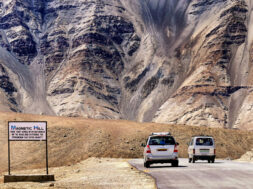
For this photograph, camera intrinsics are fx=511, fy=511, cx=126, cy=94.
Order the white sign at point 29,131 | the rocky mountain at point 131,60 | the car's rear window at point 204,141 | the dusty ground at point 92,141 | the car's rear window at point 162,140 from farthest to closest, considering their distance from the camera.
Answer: the rocky mountain at point 131,60
the dusty ground at point 92,141
the car's rear window at point 204,141
the car's rear window at point 162,140
the white sign at point 29,131

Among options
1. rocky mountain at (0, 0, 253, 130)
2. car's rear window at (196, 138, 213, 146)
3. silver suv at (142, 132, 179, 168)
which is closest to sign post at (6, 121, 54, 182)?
silver suv at (142, 132, 179, 168)

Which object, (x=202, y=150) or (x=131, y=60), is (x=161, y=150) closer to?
(x=202, y=150)

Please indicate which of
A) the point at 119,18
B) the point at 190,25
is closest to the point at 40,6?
the point at 119,18

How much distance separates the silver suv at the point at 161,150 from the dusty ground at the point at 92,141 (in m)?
21.0

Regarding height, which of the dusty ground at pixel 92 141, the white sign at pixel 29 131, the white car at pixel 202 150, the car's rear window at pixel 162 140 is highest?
the white sign at pixel 29 131

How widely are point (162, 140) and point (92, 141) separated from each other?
32903 mm

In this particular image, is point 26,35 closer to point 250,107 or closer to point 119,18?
point 119,18

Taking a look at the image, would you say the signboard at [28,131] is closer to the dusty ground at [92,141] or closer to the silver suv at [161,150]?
the silver suv at [161,150]

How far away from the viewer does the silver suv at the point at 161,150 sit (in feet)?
89.6

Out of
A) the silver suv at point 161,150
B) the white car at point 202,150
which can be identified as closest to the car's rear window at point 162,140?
the silver suv at point 161,150

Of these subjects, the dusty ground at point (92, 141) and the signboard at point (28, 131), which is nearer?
the signboard at point (28, 131)

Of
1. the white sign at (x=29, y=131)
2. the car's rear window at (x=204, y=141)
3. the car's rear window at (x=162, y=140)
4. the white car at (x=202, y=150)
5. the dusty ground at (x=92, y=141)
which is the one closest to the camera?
the white sign at (x=29, y=131)

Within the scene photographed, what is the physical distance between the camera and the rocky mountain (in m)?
108

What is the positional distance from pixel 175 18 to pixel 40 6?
133ft
